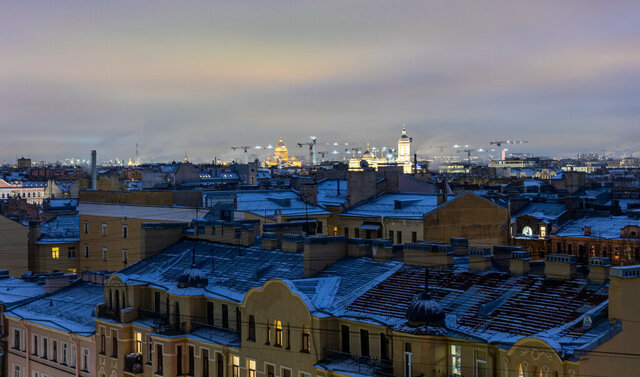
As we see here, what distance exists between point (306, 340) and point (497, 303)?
6.33 metres

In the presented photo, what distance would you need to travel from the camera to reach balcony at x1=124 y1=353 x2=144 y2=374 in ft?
109

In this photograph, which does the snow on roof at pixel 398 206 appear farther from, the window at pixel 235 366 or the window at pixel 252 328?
the window at pixel 252 328

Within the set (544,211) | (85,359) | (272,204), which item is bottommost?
(85,359)

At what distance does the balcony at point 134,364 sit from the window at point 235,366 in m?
5.73

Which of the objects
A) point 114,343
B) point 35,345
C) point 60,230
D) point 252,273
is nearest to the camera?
point 252,273

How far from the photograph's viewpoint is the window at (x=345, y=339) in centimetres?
2570

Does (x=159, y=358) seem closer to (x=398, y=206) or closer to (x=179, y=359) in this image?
(x=179, y=359)

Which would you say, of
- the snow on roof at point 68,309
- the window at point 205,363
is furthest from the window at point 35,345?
the window at point 205,363

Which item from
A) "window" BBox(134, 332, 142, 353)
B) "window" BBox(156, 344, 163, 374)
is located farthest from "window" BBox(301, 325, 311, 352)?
"window" BBox(134, 332, 142, 353)

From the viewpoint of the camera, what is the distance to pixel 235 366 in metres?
29.3

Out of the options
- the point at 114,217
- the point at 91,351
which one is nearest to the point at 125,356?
the point at 91,351

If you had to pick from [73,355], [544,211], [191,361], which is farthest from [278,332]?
[544,211]

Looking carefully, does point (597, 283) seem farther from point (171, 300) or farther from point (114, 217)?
point (114, 217)

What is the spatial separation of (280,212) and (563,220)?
23.8 metres
